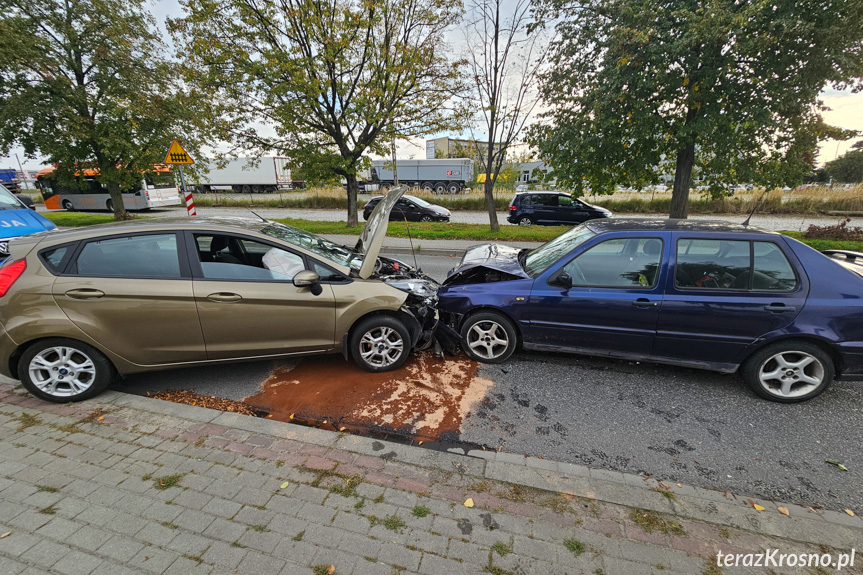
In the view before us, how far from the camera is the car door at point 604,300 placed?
3.49 meters

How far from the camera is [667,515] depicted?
7.16 feet

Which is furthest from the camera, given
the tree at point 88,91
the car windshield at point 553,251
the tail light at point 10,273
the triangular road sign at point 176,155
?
the tree at point 88,91

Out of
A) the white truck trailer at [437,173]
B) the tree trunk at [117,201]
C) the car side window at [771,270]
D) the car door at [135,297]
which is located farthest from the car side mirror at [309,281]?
the white truck trailer at [437,173]

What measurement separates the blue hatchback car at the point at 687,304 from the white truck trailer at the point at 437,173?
32.9 m

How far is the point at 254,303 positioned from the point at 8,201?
7370mm

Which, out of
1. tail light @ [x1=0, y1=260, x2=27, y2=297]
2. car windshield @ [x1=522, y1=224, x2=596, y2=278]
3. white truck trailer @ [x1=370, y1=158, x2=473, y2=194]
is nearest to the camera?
tail light @ [x1=0, y1=260, x2=27, y2=297]

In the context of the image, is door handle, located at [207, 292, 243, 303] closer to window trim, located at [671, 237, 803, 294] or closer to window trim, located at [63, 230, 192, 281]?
window trim, located at [63, 230, 192, 281]

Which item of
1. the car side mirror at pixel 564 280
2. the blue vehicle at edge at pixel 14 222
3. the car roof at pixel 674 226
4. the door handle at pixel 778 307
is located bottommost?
the door handle at pixel 778 307

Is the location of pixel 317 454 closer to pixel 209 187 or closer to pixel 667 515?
pixel 667 515

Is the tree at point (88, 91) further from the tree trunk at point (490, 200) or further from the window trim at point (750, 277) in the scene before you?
the window trim at point (750, 277)

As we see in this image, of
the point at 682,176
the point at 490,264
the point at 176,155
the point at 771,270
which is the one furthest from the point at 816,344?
the point at 176,155

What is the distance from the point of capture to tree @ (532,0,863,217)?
7.36m

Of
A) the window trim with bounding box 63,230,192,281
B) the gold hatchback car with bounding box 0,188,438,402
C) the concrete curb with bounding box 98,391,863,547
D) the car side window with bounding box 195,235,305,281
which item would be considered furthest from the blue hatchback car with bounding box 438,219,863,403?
the window trim with bounding box 63,230,192,281

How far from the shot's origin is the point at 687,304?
3.36 metres
